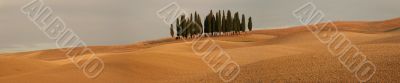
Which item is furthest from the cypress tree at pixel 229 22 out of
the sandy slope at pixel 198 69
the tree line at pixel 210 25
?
the sandy slope at pixel 198 69

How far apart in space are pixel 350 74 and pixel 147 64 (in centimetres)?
1221

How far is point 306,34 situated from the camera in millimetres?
53062

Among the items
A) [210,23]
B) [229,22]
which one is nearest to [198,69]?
[210,23]

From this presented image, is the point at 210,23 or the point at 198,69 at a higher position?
the point at 198,69

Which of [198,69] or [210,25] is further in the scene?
[210,25]

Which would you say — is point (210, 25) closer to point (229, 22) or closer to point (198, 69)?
point (229, 22)

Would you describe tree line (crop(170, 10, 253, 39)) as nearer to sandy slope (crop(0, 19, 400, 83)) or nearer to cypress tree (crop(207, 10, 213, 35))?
cypress tree (crop(207, 10, 213, 35))

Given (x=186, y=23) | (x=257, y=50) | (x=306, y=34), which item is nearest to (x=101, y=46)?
(x=186, y=23)

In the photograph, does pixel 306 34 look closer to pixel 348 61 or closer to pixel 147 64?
pixel 147 64

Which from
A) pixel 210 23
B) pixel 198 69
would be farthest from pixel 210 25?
pixel 198 69

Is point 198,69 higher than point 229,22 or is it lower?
higher

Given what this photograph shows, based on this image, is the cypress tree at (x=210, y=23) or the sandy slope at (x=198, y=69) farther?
the cypress tree at (x=210, y=23)

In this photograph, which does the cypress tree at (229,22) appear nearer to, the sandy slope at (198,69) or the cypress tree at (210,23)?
the cypress tree at (210,23)

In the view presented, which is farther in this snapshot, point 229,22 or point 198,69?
point 229,22
